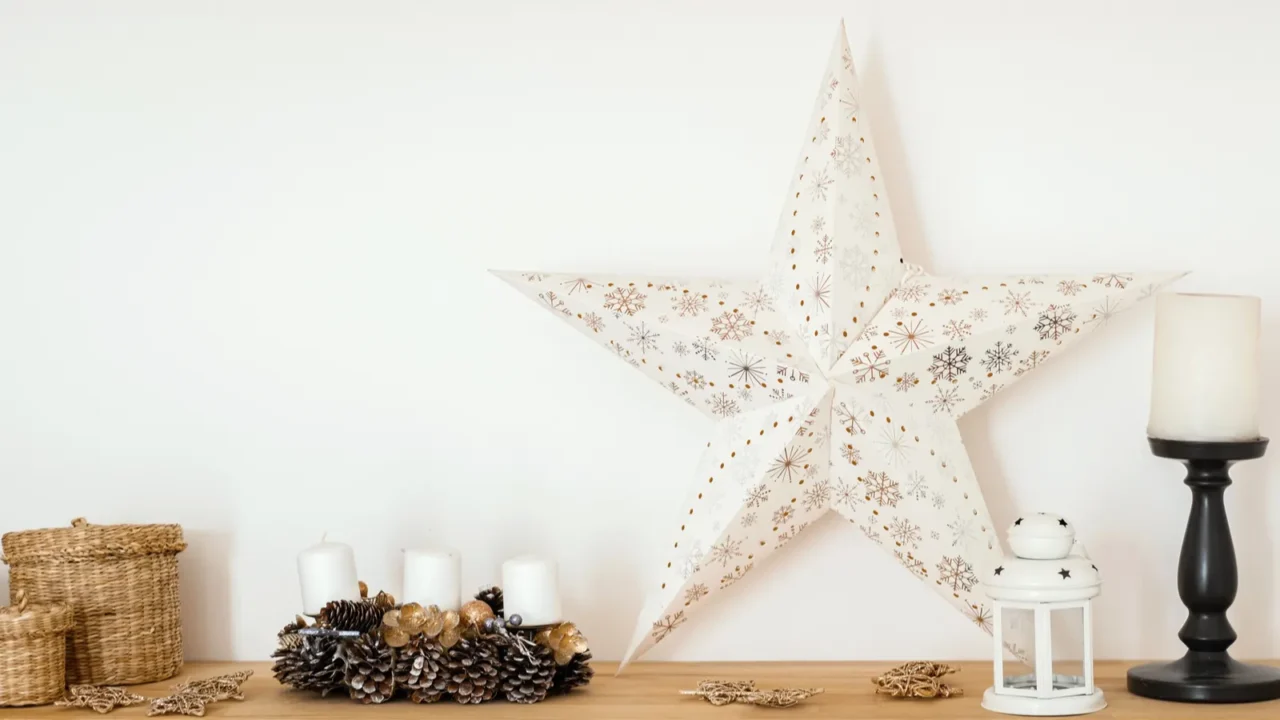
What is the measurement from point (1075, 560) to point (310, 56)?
3.45 feet

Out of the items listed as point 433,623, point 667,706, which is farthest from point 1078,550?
point 433,623

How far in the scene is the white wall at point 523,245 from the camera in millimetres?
1437

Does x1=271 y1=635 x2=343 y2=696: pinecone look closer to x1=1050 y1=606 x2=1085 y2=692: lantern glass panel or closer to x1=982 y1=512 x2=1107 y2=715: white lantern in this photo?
A: x1=982 y1=512 x2=1107 y2=715: white lantern

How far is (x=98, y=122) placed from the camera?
1.49 m

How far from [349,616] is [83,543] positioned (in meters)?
Answer: 0.31

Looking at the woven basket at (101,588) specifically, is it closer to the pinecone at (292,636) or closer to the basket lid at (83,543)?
the basket lid at (83,543)

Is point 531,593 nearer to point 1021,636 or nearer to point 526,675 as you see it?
point 526,675

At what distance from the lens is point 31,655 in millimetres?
1205

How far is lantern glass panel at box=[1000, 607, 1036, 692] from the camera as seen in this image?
47.6 inches

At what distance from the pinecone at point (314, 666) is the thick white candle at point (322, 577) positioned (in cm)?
5

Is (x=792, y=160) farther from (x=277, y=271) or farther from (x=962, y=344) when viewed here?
(x=277, y=271)

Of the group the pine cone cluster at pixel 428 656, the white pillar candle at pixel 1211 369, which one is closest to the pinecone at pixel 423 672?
the pine cone cluster at pixel 428 656

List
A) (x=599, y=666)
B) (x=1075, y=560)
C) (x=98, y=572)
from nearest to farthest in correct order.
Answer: (x=1075, y=560)
(x=98, y=572)
(x=599, y=666)

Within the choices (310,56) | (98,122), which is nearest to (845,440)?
(310,56)
